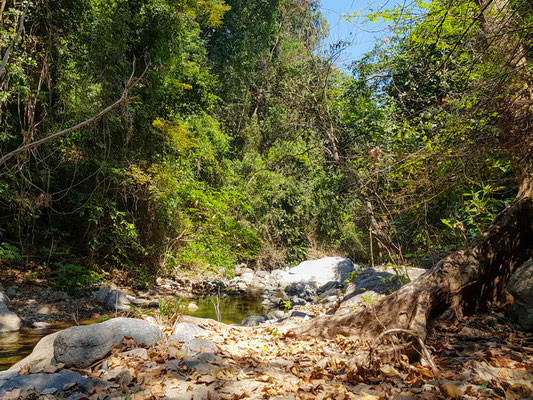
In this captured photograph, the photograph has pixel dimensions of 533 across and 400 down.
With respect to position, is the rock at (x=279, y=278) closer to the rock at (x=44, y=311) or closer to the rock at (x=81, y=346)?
the rock at (x=44, y=311)

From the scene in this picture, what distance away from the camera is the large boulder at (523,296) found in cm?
328

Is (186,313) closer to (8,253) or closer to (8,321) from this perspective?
(8,321)

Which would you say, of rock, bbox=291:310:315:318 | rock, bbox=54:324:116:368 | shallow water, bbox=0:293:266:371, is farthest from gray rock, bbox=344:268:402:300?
rock, bbox=54:324:116:368

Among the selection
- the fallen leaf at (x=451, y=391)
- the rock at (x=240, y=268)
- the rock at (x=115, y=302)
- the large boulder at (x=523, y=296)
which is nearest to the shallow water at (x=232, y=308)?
the rock at (x=115, y=302)

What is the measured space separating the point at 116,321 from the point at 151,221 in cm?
596

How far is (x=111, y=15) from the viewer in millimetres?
8125

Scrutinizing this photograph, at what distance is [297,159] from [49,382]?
23.5 feet

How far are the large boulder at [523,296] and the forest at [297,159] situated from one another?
0.06 m

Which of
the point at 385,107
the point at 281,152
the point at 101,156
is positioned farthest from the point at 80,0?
the point at 281,152

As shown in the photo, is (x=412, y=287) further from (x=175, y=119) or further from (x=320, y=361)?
(x=175, y=119)

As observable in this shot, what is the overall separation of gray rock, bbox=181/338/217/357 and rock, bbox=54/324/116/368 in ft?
2.40

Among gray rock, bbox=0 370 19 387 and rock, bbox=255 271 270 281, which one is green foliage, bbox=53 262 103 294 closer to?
gray rock, bbox=0 370 19 387

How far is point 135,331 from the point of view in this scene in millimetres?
3773

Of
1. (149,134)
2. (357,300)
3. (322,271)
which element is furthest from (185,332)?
(322,271)
